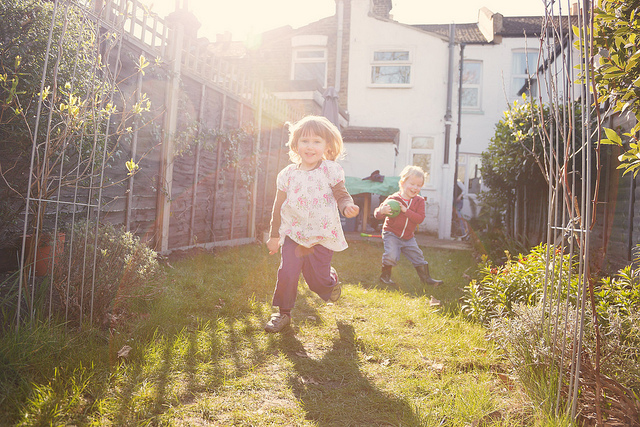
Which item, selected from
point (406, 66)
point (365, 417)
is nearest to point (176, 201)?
point (365, 417)

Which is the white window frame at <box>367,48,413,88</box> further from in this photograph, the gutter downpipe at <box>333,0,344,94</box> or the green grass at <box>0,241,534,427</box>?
the green grass at <box>0,241,534,427</box>

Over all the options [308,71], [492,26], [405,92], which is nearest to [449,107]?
[405,92]

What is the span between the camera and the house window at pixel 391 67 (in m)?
13.4

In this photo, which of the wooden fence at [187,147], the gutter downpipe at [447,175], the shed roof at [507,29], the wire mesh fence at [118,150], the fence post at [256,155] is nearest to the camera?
the wire mesh fence at [118,150]

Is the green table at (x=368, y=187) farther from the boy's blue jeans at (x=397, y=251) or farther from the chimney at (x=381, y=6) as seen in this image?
the chimney at (x=381, y=6)

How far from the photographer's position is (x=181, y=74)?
5.36m

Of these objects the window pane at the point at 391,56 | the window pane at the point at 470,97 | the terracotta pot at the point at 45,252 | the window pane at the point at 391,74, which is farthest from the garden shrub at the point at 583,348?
the window pane at the point at 470,97

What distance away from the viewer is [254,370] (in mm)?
2482

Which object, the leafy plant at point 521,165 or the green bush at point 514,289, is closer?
the green bush at point 514,289

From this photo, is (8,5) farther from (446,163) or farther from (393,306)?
(446,163)

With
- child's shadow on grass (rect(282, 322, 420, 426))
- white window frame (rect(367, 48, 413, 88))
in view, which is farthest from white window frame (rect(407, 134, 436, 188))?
child's shadow on grass (rect(282, 322, 420, 426))

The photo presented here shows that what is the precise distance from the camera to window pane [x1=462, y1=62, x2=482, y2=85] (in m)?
15.4

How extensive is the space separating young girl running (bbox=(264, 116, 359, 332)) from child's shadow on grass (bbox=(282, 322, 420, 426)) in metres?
0.62

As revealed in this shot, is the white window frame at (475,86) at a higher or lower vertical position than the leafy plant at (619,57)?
higher
